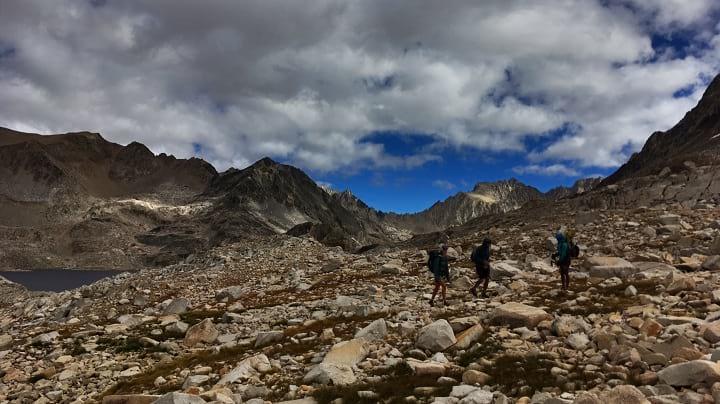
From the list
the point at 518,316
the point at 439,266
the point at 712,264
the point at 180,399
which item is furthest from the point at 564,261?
the point at 180,399

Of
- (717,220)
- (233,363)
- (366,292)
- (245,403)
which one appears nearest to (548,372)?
(245,403)

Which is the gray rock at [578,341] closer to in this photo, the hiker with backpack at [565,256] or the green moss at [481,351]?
the green moss at [481,351]

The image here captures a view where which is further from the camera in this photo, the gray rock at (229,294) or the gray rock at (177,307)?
the gray rock at (229,294)

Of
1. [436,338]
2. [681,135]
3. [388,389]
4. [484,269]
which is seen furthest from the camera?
[681,135]

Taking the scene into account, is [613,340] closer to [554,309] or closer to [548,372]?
[548,372]

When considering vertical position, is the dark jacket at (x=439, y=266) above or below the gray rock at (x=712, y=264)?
below

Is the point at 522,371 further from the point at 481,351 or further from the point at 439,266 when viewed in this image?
the point at 439,266

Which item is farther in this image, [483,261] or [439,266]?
[483,261]

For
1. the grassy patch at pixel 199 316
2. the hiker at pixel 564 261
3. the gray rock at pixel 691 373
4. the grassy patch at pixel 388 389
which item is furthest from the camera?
the grassy patch at pixel 199 316

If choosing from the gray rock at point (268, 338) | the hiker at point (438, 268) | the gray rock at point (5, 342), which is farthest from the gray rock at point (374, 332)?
the gray rock at point (5, 342)

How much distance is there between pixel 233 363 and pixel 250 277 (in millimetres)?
A: 21875

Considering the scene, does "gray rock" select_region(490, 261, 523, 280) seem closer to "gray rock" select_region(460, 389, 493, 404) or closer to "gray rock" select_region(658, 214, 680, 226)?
"gray rock" select_region(658, 214, 680, 226)

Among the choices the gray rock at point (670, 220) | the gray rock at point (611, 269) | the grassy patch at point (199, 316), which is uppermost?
the gray rock at point (670, 220)

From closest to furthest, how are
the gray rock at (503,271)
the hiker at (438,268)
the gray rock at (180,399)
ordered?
the gray rock at (180,399)
the hiker at (438,268)
the gray rock at (503,271)
